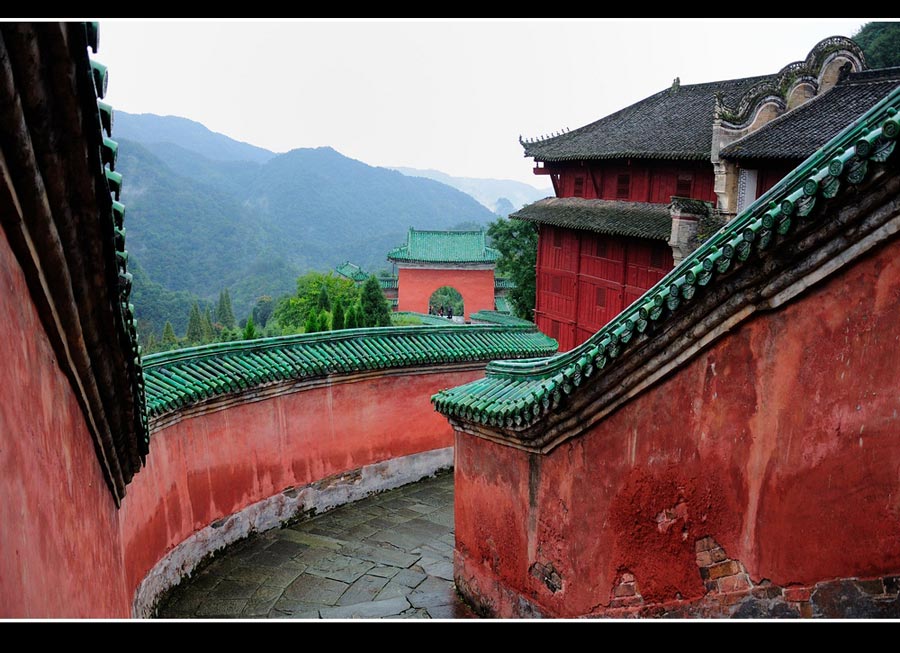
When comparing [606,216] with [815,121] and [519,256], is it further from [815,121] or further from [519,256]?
[519,256]

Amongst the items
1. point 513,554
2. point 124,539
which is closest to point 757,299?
point 513,554

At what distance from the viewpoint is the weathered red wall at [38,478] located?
244 cm

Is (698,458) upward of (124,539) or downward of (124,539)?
upward

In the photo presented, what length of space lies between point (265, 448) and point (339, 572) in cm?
222

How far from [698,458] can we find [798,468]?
73 centimetres

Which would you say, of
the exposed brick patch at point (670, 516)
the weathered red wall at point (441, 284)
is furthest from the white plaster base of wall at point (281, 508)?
the weathered red wall at point (441, 284)

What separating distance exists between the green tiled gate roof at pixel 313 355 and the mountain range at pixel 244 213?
57.5 m

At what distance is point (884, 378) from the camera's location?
12.8ft

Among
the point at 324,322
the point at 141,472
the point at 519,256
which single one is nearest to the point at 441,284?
the point at 519,256

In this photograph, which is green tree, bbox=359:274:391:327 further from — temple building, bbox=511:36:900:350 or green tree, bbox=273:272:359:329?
green tree, bbox=273:272:359:329

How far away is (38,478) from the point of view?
2.99 m
